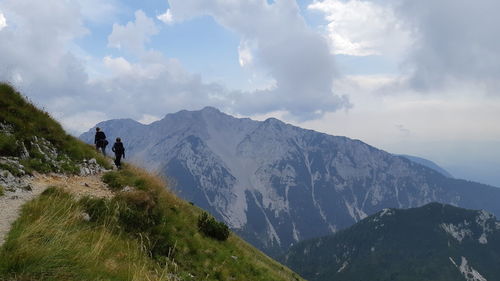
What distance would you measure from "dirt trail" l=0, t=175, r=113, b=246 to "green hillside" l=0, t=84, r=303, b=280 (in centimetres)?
47

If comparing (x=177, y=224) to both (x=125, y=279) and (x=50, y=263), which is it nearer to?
(x=125, y=279)

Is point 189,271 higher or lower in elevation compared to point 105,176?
lower

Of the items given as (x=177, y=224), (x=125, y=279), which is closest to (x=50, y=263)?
(x=125, y=279)

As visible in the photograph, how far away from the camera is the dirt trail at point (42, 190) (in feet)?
37.8

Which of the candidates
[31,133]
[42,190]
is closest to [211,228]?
[42,190]

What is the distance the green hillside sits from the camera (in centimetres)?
664

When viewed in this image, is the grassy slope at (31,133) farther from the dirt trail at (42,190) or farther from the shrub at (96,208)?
the shrub at (96,208)

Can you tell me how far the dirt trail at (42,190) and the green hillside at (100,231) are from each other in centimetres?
47

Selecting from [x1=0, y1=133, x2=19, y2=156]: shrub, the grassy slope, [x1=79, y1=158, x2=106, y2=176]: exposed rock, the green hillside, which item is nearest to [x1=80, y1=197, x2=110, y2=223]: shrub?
the green hillside

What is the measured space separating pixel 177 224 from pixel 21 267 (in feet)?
40.5

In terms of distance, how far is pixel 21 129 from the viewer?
2184 centimetres

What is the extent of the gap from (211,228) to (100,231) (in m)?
9.48

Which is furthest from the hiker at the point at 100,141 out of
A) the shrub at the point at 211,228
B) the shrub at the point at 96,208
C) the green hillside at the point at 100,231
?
the shrub at the point at 96,208

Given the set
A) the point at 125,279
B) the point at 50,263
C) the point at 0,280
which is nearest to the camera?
the point at 0,280
